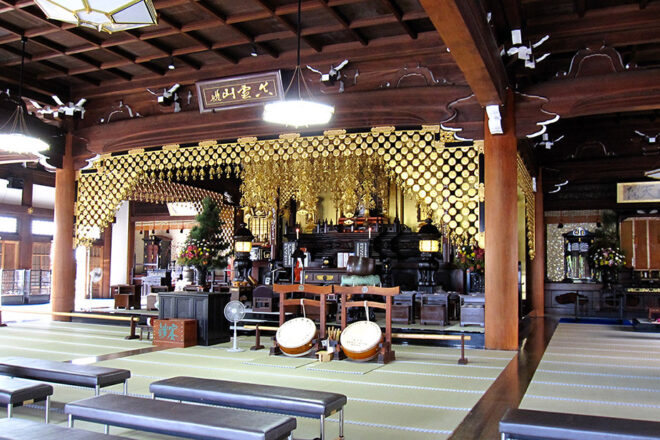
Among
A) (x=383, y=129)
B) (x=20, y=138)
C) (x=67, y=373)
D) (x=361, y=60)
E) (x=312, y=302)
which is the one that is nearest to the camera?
(x=67, y=373)

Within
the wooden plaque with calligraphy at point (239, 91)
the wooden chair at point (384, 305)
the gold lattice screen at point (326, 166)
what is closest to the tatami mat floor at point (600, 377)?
the wooden chair at point (384, 305)

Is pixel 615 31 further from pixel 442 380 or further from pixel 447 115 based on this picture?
pixel 442 380

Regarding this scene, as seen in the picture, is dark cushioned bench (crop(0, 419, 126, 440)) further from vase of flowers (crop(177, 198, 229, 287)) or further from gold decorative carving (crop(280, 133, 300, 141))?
vase of flowers (crop(177, 198, 229, 287))

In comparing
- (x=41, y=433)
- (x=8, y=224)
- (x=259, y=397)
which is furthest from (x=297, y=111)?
(x=8, y=224)

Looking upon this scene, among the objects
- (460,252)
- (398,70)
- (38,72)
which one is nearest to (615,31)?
(398,70)

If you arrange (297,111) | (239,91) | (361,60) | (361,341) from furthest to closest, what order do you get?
(239,91), (361,60), (297,111), (361,341)

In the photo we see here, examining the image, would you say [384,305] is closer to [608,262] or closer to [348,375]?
[348,375]

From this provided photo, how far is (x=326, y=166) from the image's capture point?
11.3m

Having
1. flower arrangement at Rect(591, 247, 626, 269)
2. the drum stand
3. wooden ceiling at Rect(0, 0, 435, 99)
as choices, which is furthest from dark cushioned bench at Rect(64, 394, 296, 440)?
flower arrangement at Rect(591, 247, 626, 269)

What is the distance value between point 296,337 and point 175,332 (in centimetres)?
175

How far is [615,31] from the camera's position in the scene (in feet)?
20.6

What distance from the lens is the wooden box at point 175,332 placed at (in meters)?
6.79

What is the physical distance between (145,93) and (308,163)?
3220 millimetres

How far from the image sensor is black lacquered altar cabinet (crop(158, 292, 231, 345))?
6984mm
